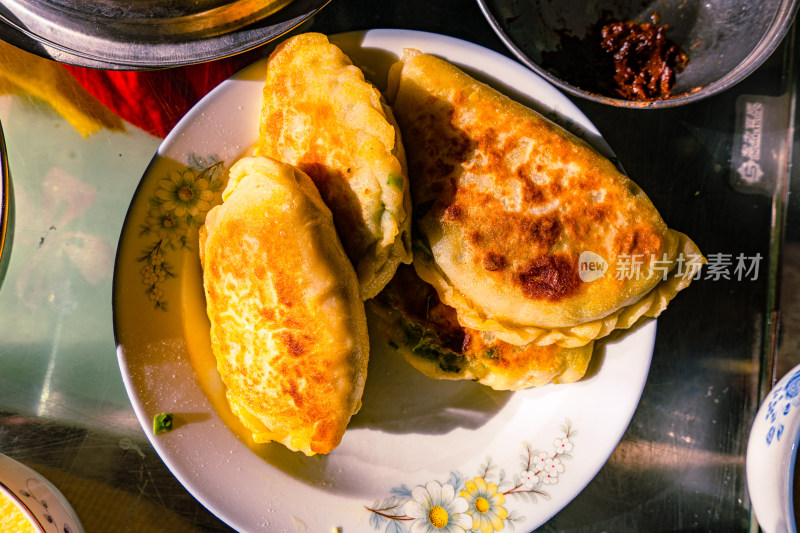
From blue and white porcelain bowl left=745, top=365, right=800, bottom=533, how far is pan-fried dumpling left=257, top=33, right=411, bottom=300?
1049mm

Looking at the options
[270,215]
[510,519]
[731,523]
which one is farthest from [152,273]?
[731,523]

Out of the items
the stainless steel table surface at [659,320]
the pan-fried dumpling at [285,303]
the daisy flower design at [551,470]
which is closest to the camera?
the pan-fried dumpling at [285,303]

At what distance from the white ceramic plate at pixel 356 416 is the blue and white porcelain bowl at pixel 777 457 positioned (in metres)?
0.36

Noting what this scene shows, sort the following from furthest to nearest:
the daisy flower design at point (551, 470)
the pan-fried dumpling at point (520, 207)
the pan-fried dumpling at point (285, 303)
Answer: the daisy flower design at point (551, 470)
the pan-fried dumpling at point (520, 207)
the pan-fried dumpling at point (285, 303)

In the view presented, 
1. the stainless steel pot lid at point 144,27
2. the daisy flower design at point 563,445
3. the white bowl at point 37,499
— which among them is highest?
the stainless steel pot lid at point 144,27

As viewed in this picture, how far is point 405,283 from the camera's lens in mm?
1609

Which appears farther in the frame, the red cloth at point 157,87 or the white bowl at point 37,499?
the red cloth at point 157,87

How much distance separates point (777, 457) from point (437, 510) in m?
0.89

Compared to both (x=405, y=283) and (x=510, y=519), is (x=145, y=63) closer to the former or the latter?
(x=405, y=283)

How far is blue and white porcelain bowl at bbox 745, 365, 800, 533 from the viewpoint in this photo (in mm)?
1476

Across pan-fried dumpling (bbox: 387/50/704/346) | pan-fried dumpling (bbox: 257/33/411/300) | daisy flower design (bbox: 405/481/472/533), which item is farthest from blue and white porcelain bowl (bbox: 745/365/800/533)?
pan-fried dumpling (bbox: 257/33/411/300)

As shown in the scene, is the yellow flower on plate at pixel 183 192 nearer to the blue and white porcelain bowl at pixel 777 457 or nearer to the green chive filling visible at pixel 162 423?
the green chive filling visible at pixel 162 423

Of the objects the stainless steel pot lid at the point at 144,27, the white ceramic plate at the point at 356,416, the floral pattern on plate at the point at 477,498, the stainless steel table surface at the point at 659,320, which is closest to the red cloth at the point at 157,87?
the stainless steel table surface at the point at 659,320

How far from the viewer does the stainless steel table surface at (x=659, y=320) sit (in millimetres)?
1769
